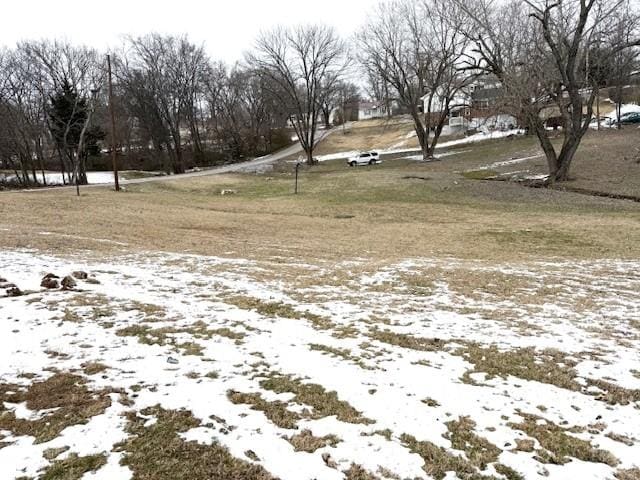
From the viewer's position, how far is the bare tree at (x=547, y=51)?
25844mm

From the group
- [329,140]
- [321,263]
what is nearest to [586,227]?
[321,263]

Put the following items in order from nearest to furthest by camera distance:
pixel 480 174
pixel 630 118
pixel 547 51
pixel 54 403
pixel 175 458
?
pixel 175 458 → pixel 54 403 → pixel 547 51 → pixel 480 174 → pixel 630 118

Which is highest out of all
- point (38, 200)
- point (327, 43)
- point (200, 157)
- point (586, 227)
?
point (327, 43)

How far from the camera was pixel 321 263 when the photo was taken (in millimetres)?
11344

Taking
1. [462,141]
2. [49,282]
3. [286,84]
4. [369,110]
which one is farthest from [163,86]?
[369,110]

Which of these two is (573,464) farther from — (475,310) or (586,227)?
(586,227)

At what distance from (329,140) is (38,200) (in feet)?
191

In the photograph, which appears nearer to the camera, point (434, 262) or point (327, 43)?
point (434, 262)

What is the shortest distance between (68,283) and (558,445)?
6.96 meters

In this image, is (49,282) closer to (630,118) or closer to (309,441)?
(309,441)

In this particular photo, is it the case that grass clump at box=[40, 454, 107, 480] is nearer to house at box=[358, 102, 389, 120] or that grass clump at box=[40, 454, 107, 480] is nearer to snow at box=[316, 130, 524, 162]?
snow at box=[316, 130, 524, 162]

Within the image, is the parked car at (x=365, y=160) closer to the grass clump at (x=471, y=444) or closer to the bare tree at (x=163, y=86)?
the bare tree at (x=163, y=86)

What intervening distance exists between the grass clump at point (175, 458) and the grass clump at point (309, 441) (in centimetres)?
36

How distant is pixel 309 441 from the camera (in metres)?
3.47
